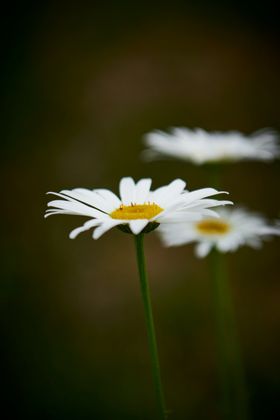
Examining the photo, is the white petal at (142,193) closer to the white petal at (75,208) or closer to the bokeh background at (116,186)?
the white petal at (75,208)

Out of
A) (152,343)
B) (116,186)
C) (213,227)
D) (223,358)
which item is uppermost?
(116,186)

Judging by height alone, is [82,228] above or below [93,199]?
below

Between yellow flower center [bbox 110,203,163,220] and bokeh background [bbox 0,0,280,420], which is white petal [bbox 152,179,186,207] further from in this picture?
bokeh background [bbox 0,0,280,420]

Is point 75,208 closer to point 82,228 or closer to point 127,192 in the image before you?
point 82,228

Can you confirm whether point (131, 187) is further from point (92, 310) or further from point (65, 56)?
point (65, 56)

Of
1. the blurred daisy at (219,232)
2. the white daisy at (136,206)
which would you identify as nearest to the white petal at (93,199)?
the white daisy at (136,206)

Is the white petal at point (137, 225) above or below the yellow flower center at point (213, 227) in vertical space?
below

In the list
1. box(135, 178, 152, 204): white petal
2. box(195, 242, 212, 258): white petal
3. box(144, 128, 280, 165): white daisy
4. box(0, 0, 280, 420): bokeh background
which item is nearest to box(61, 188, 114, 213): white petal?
box(135, 178, 152, 204): white petal

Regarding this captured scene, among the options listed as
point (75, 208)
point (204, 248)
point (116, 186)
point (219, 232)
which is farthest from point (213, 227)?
point (116, 186)
